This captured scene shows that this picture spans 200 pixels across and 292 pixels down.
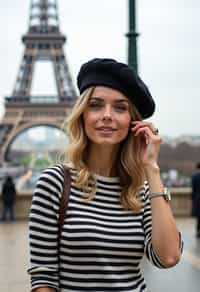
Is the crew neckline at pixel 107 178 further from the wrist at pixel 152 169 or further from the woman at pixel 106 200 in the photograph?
the wrist at pixel 152 169

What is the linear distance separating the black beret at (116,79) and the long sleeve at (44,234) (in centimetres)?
37

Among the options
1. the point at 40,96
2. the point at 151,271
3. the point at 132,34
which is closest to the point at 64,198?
the point at 151,271

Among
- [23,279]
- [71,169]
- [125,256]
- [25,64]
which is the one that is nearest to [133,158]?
[71,169]

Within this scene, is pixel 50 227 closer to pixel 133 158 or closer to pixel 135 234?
pixel 135 234

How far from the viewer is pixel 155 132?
2143 mm

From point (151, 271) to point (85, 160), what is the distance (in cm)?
570

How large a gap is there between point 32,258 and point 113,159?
17.8 inches

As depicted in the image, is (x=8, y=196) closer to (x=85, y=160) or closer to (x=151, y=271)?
(x=151, y=271)

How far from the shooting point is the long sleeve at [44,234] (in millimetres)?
1926

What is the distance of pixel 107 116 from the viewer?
80.4 inches

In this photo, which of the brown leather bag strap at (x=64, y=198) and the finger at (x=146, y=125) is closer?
the brown leather bag strap at (x=64, y=198)

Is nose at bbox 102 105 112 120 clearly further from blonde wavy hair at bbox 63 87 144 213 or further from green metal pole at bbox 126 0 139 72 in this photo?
green metal pole at bbox 126 0 139 72

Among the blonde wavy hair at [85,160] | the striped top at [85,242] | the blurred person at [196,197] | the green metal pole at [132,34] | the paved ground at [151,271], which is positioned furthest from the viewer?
the blurred person at [196,197]

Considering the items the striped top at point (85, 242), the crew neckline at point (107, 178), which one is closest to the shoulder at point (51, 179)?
the striped top at point (85, 242)
